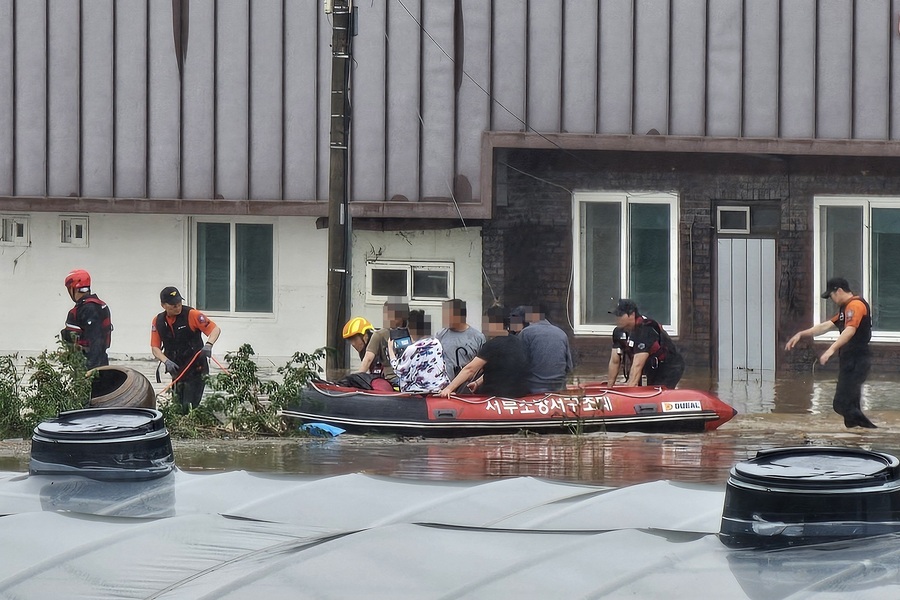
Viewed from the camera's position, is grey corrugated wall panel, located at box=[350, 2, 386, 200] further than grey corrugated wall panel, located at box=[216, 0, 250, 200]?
No

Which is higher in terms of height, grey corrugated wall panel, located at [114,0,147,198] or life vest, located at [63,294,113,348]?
grey corrugated wall panel, located at [114,0,147,198]

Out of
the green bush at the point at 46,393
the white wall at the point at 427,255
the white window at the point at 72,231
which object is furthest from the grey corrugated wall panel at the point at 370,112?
the green bush at the point at 46,393

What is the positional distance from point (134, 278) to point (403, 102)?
496 cm

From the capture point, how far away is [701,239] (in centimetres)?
1716

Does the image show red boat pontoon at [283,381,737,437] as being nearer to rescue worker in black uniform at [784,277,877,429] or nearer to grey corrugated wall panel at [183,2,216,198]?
rescue worker in black uniform at [784,277,877,429]

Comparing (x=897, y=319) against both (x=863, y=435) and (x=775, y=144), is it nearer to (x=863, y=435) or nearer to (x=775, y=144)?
(x=775, y=144)

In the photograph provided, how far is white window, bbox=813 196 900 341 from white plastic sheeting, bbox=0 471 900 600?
1286cm

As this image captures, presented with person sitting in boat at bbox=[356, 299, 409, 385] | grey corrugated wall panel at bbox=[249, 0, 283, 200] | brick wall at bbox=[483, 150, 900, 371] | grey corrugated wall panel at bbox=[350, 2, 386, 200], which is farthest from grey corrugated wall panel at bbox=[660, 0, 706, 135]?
person sitting in boat at bbox=[356, 299, 409, 385]

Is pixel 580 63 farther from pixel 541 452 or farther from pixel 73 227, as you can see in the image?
pixel 73 227

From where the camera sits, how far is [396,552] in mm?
3783

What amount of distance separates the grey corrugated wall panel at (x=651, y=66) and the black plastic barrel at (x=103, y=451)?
12.7 meters

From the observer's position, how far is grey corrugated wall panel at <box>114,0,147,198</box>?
17.7m

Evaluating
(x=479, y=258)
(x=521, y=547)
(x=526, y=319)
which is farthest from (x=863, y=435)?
(x=521, y=547)

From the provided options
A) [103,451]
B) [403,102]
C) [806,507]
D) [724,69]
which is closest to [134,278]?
[403,102]
